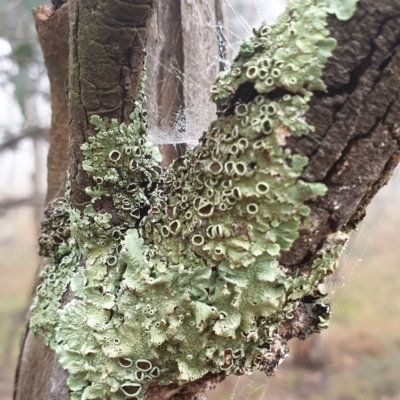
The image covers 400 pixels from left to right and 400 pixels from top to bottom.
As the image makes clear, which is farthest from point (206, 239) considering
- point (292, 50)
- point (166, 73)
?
point (166, 73)

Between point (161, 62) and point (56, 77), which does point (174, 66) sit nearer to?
point (161, 62)

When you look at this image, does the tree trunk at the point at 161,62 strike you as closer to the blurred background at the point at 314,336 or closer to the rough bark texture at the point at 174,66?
the rough bark texture at the point at 174,66

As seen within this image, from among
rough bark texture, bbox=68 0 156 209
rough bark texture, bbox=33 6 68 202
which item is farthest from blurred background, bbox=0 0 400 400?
rough bark texture, bbox=68 0 156 209

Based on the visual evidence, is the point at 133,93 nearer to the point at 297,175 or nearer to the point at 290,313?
the point at 297,175

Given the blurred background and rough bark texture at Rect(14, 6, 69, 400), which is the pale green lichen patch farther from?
the blurred background

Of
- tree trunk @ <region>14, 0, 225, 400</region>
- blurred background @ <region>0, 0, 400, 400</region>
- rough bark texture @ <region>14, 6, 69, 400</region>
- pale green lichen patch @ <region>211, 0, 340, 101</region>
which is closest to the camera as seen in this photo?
pale green lichen patch @ <region>211, 0, 340, 101</region>

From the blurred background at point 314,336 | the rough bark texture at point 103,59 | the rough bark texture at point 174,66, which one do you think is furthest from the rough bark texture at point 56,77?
the blurred background at point 314,336
